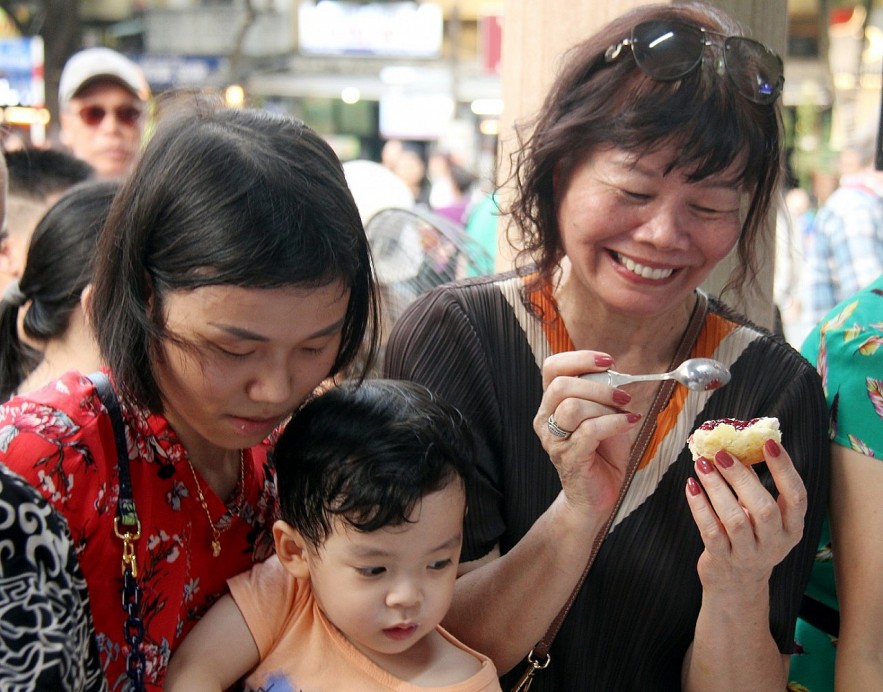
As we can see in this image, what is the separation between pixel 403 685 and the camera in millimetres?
1703

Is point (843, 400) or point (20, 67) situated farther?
point (20, 67)

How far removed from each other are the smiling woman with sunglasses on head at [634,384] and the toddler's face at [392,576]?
24cm

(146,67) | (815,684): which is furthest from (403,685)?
(146,67)

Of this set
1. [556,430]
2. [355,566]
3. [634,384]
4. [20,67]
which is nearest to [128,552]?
[355,566]

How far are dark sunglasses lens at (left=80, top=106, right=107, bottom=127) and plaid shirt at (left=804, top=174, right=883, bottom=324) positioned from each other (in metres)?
3.91

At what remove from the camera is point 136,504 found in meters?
1.60

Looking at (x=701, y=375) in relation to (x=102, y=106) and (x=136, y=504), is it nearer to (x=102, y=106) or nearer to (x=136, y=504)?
(x=136, y=504)

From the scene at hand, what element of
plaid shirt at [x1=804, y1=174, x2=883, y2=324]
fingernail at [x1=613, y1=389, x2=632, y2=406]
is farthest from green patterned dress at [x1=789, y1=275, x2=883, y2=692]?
plaid shirt at [x1=804, y1=174, x2=883, y2=324]

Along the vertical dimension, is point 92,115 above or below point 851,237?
above

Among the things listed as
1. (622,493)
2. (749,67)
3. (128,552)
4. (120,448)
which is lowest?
(622,493)

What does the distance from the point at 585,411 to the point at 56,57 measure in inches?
631

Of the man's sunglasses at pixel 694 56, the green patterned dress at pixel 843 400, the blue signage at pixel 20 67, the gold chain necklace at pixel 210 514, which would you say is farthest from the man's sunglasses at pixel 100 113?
the blue signage at pixel 20 67

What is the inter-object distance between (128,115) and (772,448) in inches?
164

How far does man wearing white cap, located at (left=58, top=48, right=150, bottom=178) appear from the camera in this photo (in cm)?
492
